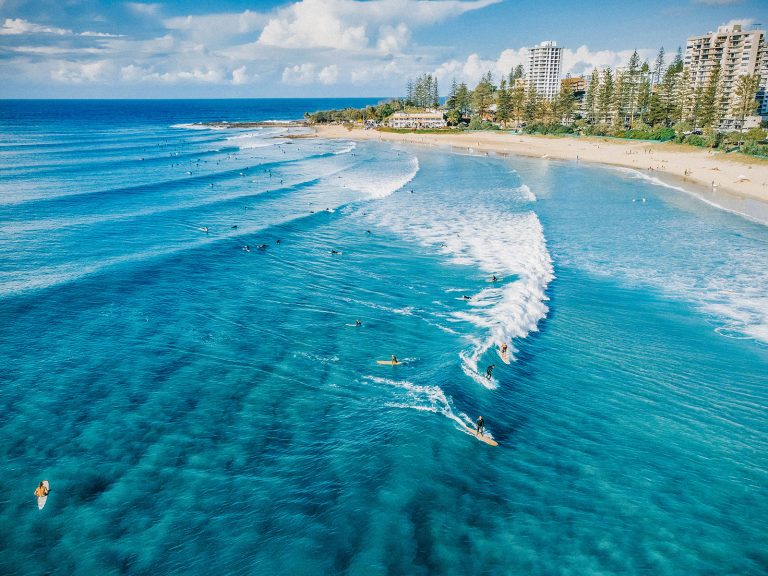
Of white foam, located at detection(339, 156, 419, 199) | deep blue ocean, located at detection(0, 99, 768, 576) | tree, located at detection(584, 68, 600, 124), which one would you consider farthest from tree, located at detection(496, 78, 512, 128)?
deep blue ocean, located at detection(0, 99, 768, 576)

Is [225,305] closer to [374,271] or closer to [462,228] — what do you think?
[374,271]

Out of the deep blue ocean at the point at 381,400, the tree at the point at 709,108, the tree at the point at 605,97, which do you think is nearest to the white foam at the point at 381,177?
the deep blue ocean at the point at 381,400

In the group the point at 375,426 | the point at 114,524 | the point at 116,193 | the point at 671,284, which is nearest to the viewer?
the point at 114,524

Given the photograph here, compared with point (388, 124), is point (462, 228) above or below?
below

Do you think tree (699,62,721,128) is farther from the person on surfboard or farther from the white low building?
the person on surfboard

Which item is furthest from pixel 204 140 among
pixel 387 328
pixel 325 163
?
pixel 387 328

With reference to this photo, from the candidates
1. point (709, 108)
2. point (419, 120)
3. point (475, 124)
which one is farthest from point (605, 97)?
point (419, 120)

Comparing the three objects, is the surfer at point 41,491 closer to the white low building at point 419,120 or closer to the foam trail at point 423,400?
the foam trail at point 423,400

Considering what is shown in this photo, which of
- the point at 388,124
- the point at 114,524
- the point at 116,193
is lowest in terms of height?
the point at 114,524
